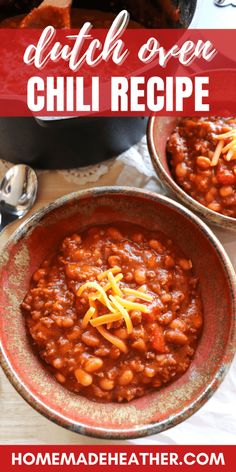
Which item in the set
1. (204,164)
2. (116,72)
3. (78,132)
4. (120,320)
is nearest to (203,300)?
(120,320)

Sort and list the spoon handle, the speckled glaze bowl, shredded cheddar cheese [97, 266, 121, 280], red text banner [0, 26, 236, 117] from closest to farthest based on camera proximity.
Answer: the speckled glaze bowl
shredded cheddar cheese [97, 266, 121, 280]
red text banner [0, 26, 236, 117]
the spoon handle

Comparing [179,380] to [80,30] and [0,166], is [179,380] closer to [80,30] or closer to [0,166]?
[0,166]

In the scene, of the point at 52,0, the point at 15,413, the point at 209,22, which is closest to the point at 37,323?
the point at 15,413
